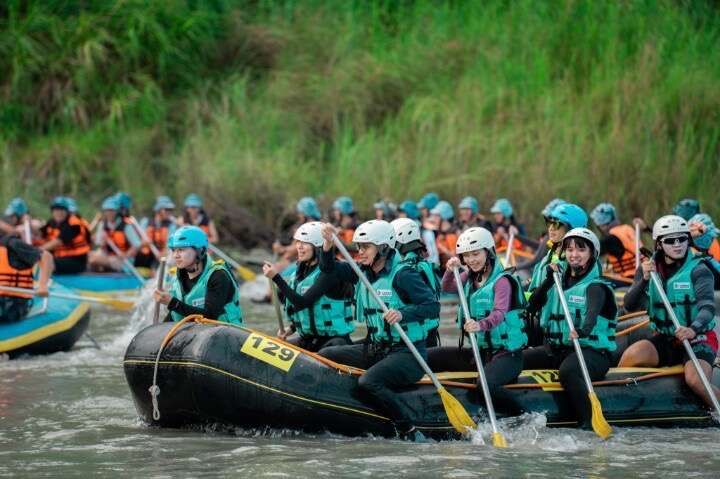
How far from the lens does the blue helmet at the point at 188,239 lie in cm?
963

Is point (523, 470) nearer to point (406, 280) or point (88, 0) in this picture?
point (406, 280)

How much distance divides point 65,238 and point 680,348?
1053 cm

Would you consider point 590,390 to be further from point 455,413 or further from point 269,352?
point 269,352

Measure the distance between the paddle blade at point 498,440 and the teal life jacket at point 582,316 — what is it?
974mm

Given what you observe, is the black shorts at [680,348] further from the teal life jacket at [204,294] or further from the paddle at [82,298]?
the paddle at [82,298]

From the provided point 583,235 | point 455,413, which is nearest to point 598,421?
point 455,413

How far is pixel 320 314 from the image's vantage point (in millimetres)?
9969

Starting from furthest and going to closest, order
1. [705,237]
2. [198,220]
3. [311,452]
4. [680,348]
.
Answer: [198,220], [705,237], [680,348], [311,452]

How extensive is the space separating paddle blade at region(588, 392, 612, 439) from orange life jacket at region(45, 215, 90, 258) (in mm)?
10694

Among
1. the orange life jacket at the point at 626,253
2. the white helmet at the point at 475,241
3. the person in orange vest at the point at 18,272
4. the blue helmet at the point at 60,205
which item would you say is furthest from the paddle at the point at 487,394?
the blue helmet at the point at 60,205

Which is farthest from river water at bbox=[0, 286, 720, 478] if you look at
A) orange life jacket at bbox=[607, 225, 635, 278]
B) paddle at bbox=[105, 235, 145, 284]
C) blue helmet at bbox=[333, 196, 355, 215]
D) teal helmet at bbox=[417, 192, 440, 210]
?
teal helmet at bbox=[417, 192, 440, 210]

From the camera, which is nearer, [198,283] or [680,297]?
[680,297]

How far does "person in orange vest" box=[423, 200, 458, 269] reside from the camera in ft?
63.0

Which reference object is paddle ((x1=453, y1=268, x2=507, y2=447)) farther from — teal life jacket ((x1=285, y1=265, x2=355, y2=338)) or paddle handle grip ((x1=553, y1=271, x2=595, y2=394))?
teal life jacket ((x1=285, y1=265, x2=355, y2=338))
